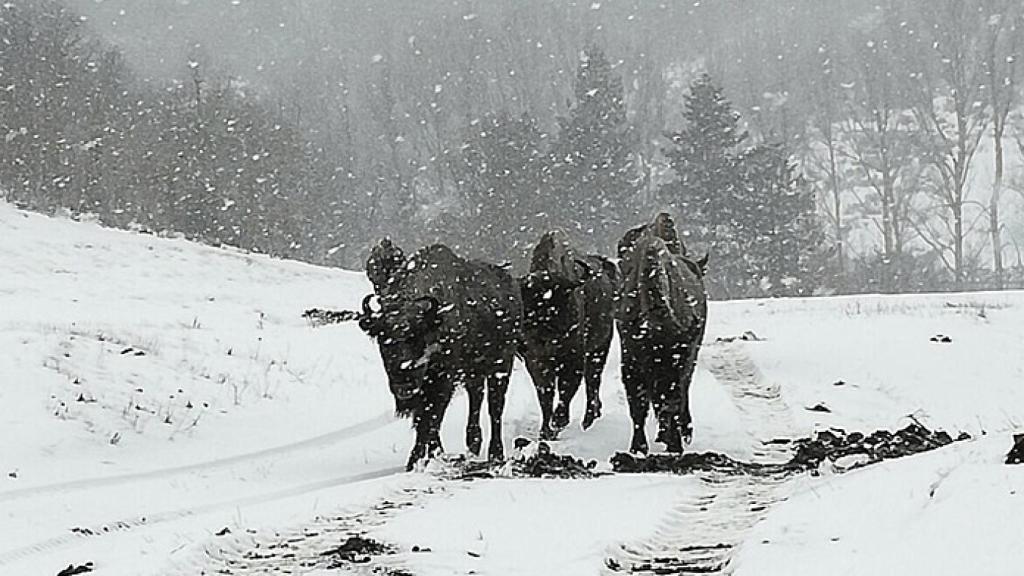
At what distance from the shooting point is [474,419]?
11.9m

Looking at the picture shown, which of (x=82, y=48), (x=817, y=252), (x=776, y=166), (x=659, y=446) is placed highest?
(x=82, y=48)

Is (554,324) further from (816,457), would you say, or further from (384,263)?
(816,457)

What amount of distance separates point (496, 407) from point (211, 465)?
2.88m

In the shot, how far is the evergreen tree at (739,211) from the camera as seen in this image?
168ft

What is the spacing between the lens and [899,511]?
6062 mm

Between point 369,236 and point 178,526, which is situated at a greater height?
point 369,236

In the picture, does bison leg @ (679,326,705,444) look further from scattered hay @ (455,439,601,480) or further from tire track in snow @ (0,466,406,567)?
tire track in snow @ (0,466,406,567)

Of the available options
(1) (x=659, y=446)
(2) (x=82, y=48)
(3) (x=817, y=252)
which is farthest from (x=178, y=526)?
(2) (x=82, y=48)

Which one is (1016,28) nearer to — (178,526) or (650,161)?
(650,161)

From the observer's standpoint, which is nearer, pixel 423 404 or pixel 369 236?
pixel 423 404

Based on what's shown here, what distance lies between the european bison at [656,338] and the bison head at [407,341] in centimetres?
206

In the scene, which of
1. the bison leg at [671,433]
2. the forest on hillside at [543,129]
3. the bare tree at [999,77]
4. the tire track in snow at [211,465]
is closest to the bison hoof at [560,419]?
the bison leg at [671,433]

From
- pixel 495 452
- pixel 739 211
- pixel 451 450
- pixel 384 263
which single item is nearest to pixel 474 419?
pixel 495 452

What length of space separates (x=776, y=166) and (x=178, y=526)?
48.1 metres
